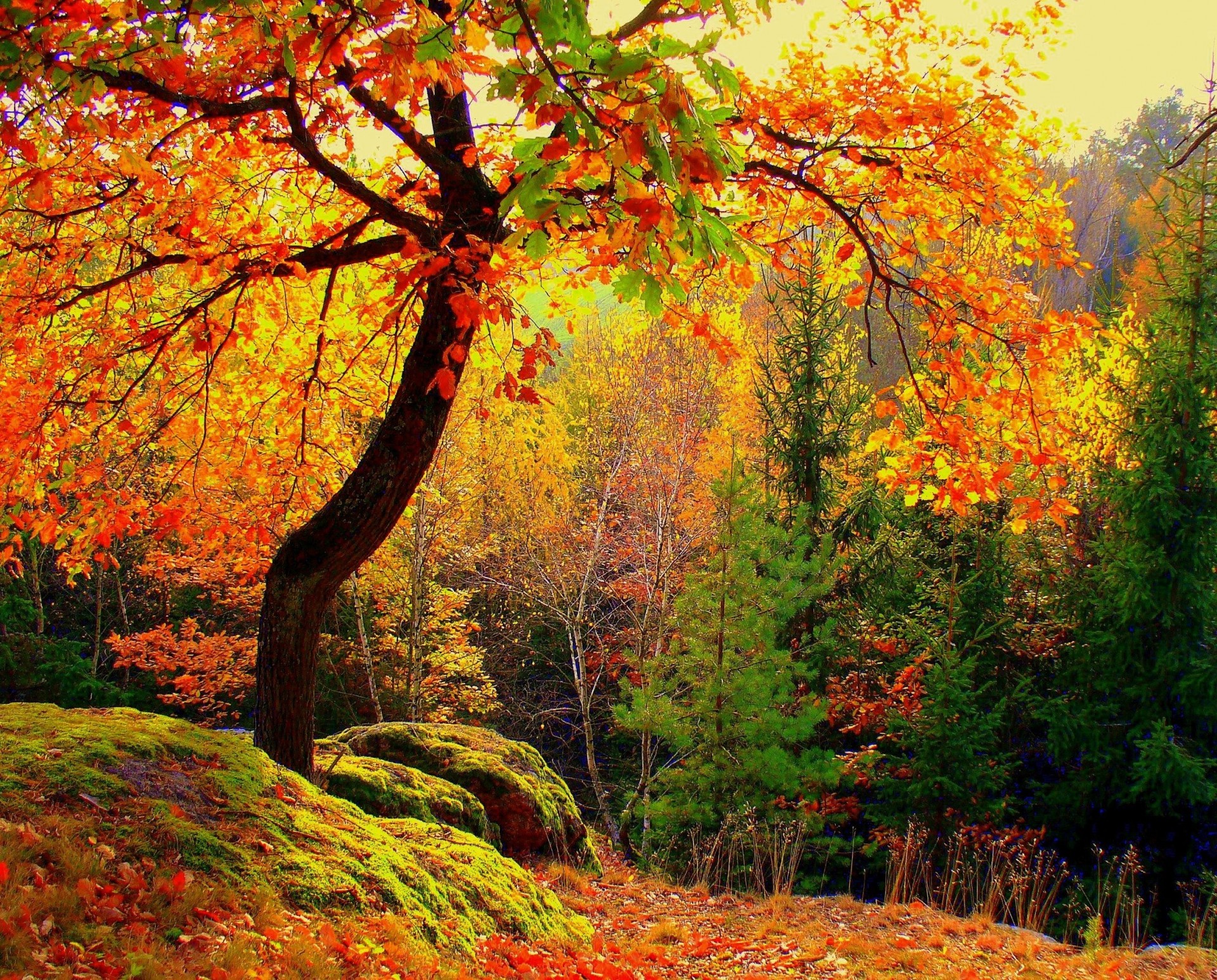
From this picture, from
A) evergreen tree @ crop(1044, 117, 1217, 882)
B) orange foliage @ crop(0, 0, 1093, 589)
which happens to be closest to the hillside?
orange foliage @ crop(0, 0, 1093, 589)

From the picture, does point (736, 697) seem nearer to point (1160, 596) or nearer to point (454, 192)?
point (1160, 596)

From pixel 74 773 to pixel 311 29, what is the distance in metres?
2.88

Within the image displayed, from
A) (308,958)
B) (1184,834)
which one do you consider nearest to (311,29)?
(308,958)

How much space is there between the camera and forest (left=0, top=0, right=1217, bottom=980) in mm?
2619

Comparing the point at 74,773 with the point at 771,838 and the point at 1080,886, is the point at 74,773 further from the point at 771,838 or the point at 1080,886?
the point at 1080,886

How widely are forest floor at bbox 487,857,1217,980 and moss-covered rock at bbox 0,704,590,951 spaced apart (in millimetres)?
362

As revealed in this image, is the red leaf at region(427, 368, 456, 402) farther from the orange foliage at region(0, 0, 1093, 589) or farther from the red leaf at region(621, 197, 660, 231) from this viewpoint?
the red leaf at region(621, 197, 660, 231)

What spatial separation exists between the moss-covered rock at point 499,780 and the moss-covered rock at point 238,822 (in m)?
2.17

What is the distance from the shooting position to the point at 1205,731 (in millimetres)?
8438

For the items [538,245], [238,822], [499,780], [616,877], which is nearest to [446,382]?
[538,245]

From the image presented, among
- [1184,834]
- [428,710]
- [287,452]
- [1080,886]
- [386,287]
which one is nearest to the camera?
[287,452]

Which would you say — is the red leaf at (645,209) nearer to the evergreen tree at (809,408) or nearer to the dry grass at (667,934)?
the dry grass at (667,934)

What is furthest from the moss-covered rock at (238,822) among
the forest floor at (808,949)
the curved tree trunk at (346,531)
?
the curved tree trunk at (346,531)

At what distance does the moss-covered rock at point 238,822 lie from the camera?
294 centimetres
